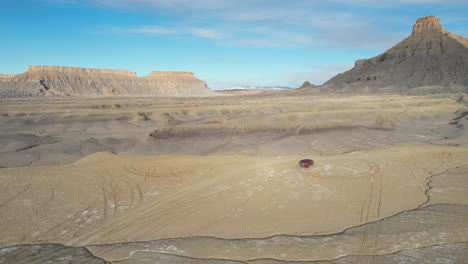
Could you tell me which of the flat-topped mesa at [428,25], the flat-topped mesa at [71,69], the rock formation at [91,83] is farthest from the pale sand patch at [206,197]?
the flat-topped mesa at [71,69]

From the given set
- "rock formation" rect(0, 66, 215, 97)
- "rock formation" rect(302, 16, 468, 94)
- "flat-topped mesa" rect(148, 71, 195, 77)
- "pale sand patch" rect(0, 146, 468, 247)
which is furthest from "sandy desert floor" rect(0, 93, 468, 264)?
"flat-topped mesa" rect(148, 71, 195, 77)

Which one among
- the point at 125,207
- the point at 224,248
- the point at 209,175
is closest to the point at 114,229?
the point at 125,207

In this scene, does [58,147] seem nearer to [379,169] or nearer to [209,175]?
[209,175]

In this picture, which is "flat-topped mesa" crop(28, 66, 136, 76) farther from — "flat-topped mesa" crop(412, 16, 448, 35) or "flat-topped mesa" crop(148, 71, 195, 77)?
"flat-topped mesa" crop(412, 16, 448, 35)

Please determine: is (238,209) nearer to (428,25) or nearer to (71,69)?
(428,25)

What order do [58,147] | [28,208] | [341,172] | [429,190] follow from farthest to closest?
1. [58,147]
2. [341,172]
3. [429,190]
4. [28,208]

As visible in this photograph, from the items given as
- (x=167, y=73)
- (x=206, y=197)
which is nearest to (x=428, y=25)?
(x=206, y=197)
